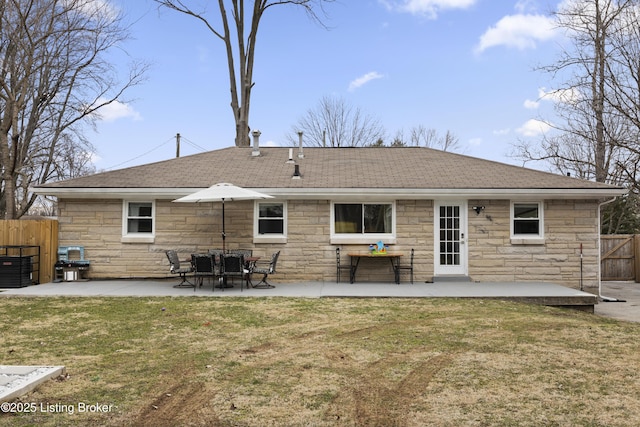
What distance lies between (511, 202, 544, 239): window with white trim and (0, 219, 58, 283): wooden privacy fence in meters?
11.6

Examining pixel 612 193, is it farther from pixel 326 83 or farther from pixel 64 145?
pixel 64 145

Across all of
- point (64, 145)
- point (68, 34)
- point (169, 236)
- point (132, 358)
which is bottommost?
point (132, 358)

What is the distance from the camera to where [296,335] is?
670cm

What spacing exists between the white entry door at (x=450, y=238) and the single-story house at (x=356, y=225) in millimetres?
25

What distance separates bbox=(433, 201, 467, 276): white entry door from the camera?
12.1 meters

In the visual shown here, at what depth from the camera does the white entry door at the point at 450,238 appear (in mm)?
12055

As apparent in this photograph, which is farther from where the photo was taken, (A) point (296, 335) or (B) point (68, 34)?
(B) point (68, 34)

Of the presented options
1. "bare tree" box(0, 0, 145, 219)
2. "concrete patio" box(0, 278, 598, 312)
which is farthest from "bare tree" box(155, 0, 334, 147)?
"concrete patio" box(0, 278, 598, 312)

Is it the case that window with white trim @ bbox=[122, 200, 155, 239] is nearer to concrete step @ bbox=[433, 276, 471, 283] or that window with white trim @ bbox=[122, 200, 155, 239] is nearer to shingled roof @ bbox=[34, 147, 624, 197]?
shingled roof @ bbox=[34, 147, 624, 197]

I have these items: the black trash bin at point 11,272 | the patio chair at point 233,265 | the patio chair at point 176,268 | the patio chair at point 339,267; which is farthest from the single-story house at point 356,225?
the patio chair at point 233,265

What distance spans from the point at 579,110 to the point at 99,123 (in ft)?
65.3

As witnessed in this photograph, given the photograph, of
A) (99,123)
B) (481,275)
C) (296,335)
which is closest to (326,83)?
(99,123)

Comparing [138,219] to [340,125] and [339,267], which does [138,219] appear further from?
[340,125]

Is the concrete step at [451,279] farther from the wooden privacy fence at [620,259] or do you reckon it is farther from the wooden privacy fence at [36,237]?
the wooden privacy fence at [36,237]
